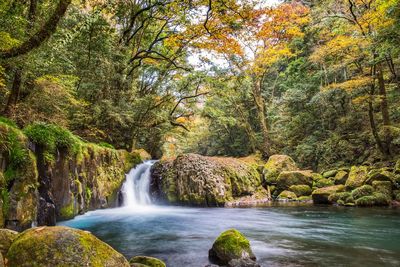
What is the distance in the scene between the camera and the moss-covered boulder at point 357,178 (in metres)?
13.0

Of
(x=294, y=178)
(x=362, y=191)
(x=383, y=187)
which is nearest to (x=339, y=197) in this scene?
(x=362, y=191)

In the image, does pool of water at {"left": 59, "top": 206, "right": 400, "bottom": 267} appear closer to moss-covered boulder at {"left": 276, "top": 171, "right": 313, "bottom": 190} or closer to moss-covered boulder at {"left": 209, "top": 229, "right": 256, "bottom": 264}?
moss-covered boulder at {"left": 209, "top": 229, "right": 256, "bottom": 264}

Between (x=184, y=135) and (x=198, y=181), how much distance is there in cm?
903

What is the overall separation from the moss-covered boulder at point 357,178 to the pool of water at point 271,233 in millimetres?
→ 1883

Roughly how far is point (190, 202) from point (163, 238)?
643cm

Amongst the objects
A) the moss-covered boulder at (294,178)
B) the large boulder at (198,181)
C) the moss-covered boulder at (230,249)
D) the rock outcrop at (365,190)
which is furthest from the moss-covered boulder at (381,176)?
the moss-covered boulder at (230,249)

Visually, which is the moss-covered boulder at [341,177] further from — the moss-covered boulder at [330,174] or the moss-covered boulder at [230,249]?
the moss-covered boulder at [230,249]

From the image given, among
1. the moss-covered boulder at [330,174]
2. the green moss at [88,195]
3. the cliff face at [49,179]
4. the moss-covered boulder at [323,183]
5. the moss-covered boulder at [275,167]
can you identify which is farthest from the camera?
the moss-covered boulder at [275,167]

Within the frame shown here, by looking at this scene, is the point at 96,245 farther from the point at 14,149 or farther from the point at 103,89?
the point at 103,89

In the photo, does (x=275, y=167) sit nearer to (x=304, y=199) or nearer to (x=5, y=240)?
(x=304, y=199)

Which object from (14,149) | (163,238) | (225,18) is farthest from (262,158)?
(14,149)

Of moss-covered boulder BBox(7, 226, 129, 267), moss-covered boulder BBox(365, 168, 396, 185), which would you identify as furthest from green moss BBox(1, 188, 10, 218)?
moss-covered boulder BBox(365, 168, 396, 185)

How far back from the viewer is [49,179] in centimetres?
783

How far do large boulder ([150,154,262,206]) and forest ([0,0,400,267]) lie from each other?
2.8 inches
